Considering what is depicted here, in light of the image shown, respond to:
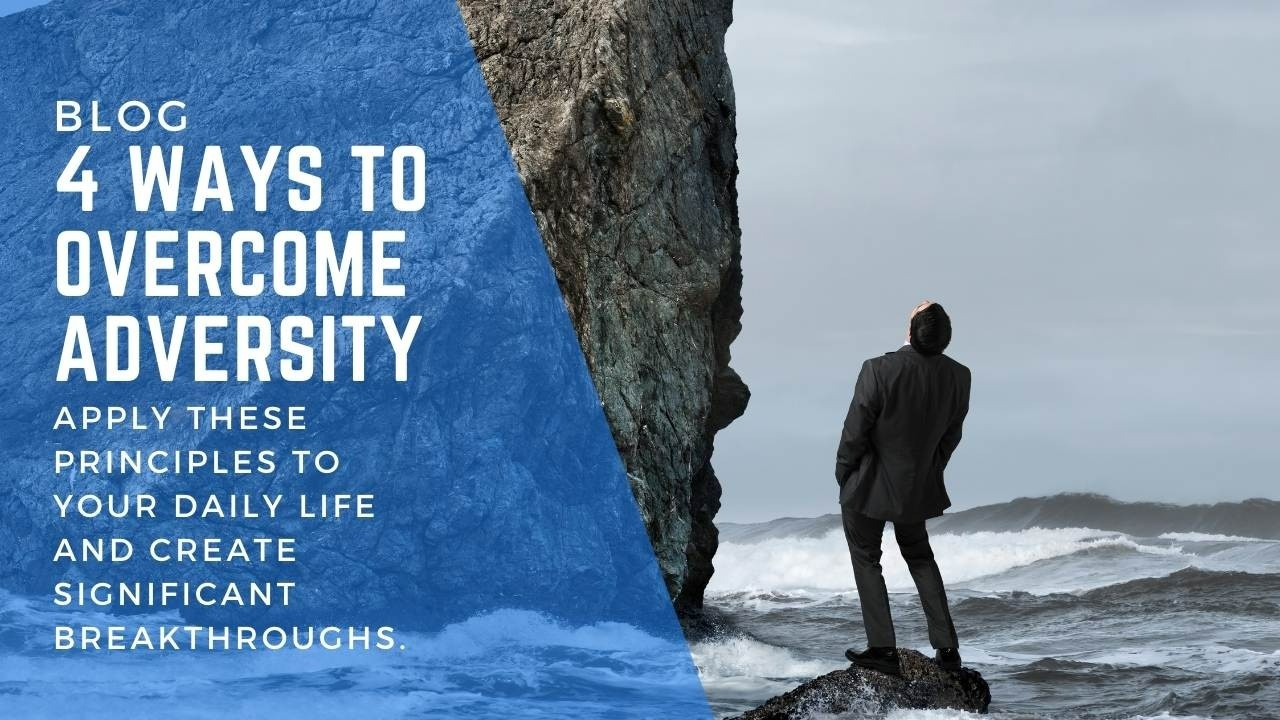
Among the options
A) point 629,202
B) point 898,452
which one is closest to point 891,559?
point 629,202

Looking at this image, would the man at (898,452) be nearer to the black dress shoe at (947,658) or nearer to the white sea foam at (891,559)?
the black dress shoe at (947,658)

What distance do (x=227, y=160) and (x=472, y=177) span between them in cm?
308

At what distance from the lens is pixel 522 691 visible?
1113 cm

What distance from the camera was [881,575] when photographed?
8227 millimetres

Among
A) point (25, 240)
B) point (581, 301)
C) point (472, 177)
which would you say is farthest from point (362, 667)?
point (25, 240)

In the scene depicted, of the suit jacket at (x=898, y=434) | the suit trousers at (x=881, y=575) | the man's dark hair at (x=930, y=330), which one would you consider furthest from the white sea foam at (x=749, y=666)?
the man's dark hair at (x=930, y=330)

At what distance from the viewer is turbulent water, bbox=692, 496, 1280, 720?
10.6 meters

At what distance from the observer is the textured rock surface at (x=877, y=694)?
8.19 metres

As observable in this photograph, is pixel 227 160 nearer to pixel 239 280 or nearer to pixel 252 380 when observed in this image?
pixel 239 280

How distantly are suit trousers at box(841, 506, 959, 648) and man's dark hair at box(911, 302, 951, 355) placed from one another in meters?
1.15

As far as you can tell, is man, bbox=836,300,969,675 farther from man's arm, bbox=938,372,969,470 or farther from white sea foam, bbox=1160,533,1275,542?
white sea foam, bbox=1160,533,1275,542

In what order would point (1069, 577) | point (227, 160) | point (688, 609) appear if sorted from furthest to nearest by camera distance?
point (1069, 577)
point (688, 609)
point (227, 160)
